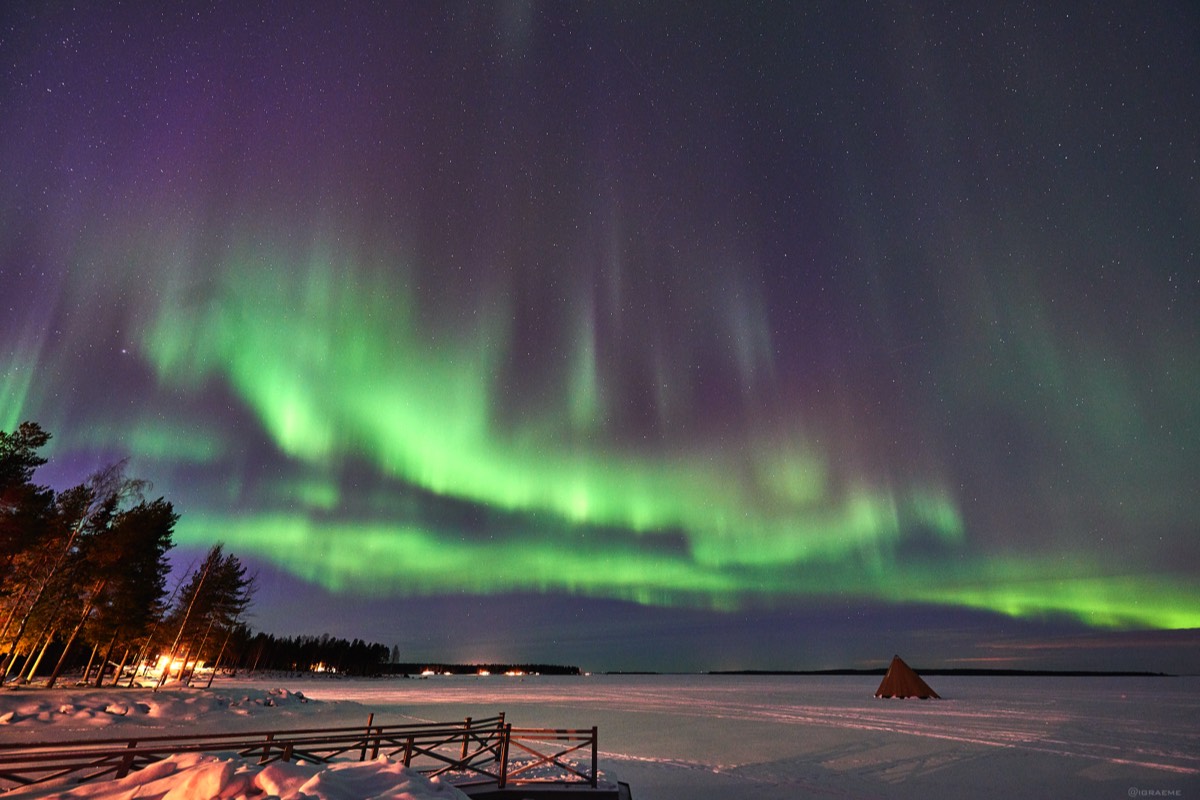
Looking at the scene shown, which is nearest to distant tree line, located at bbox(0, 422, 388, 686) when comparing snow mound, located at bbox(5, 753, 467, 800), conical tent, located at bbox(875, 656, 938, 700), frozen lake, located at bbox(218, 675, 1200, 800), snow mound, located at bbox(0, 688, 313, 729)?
snow mound, located at bbox(0, 688, 313, 729)

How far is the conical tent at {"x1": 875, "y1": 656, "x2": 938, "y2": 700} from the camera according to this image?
7400cm

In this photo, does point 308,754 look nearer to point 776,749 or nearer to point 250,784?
point 250,784

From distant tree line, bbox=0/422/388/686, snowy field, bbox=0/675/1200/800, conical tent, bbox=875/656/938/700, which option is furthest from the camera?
conical tent, bbox=875/656/938/700

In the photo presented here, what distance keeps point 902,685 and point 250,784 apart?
86.1 metres

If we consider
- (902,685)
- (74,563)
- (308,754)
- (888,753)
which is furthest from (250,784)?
(902,685)

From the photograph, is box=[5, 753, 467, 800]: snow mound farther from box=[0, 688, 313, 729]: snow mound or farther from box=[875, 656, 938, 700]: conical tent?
box=[875, 656, 938, 700]: conical tent

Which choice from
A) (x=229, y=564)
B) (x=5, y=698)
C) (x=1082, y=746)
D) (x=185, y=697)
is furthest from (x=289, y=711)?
(x=1082, y=746)

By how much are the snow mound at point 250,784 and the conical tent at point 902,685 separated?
8221 centimetres

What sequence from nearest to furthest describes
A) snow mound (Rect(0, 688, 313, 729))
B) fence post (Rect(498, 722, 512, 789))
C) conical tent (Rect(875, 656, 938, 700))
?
fence post (Rect(498, 722, 512, 789))
snow mound (Rect(0, 688, 313, 729))
conical tent (Rect(875, 656, 938, 700))

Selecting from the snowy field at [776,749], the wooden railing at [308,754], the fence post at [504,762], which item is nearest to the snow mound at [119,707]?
the snowy field at [776,749]

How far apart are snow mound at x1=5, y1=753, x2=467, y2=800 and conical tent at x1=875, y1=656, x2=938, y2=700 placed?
82.2 m

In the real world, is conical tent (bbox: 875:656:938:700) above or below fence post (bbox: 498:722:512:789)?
above

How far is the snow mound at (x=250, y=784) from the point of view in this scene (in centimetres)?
826

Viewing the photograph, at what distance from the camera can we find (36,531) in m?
36.3
